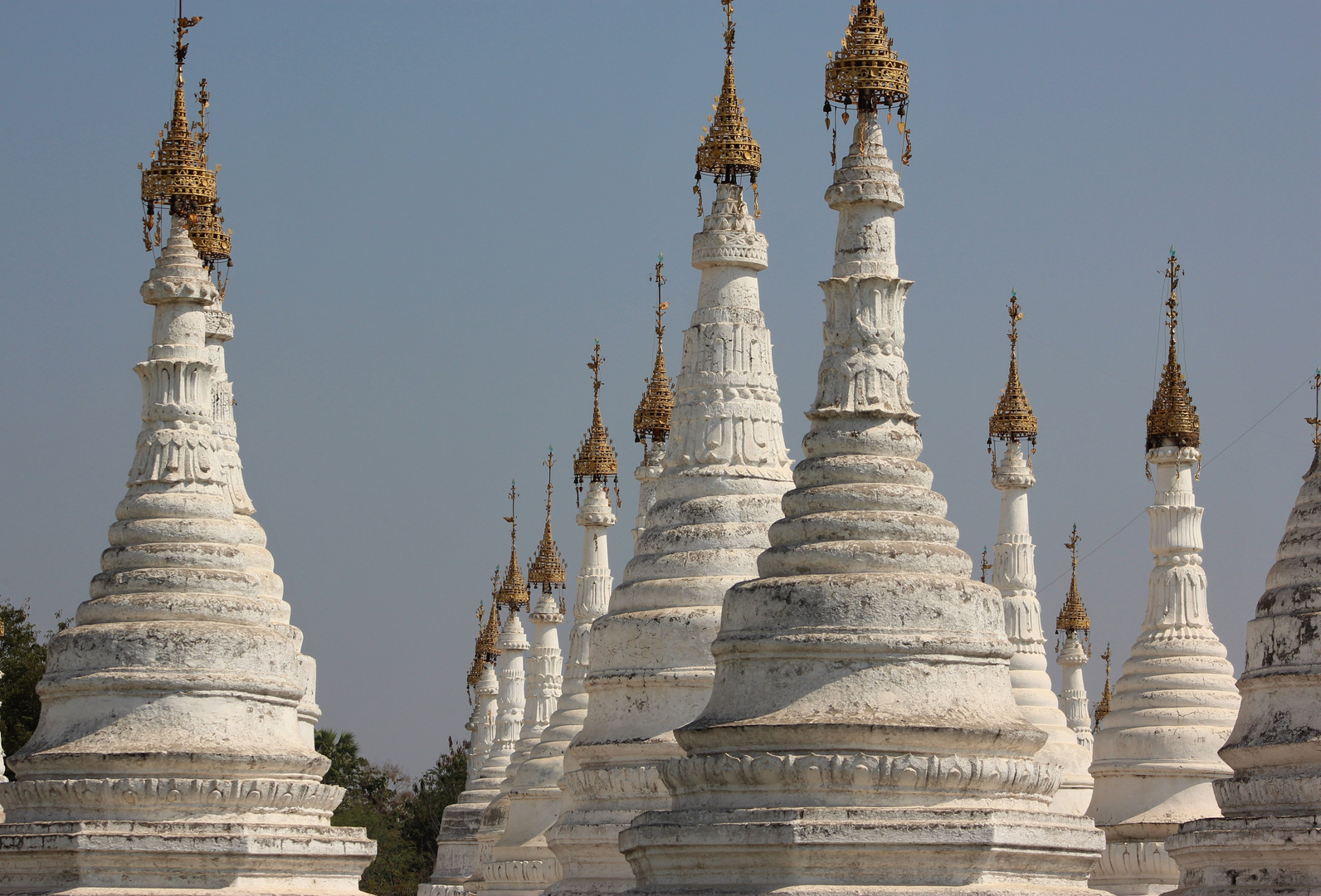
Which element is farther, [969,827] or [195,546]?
[195,546]

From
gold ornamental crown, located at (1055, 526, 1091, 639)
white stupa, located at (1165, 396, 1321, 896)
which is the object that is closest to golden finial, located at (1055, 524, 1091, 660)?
gold ornamental crown, located at (1055, 526, 1091, 639)

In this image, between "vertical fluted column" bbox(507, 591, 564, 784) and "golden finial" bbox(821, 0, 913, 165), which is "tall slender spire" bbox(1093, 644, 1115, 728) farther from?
"golden finial" bbox(821, 0, 913, 165)

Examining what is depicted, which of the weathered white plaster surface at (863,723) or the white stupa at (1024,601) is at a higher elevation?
the white stupa at (1024,601)

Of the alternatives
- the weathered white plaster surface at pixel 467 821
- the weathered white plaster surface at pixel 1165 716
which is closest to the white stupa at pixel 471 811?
the weathered white plaster surface at pixel 467 821

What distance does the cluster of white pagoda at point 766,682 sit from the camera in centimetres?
2236

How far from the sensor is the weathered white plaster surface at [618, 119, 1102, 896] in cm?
2191

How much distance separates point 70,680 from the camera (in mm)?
28047

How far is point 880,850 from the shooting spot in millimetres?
21797

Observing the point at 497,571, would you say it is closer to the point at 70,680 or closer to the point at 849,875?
the point at 70,680

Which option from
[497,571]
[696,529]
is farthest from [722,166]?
[497,571]

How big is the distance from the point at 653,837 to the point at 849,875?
6.52 feet

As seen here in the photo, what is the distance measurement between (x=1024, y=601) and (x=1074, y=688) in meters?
11.5

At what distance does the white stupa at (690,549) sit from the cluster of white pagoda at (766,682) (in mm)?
46

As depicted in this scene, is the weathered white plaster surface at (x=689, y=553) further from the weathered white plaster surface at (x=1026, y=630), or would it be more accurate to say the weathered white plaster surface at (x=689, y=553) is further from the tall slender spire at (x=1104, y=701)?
the tall slender spire at (x=1104, y=701)
